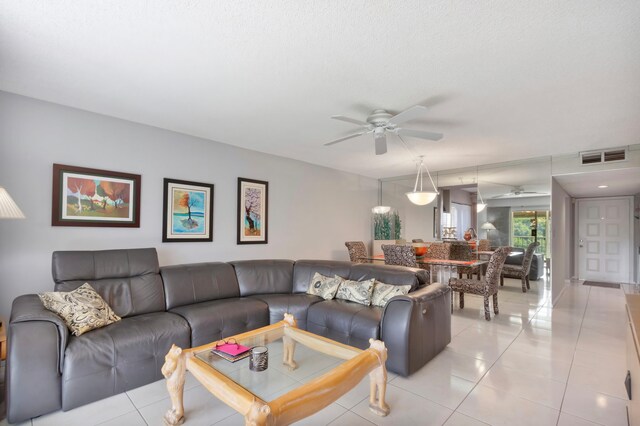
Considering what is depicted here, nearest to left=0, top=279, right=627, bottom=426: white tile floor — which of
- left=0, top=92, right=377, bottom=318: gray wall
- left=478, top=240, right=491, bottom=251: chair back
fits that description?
left=0, top=92, right=377, bottom=318: gray wall

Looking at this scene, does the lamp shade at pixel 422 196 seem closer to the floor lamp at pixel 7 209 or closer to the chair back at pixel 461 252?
the chair back at pixel 461 252

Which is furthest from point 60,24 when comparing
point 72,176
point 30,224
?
point 30,224

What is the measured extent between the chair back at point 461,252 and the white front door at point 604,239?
163 inches

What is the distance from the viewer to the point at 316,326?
3.17m

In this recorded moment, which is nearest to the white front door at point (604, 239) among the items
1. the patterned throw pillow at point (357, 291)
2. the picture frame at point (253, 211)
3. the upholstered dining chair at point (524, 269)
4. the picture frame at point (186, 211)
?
the upholstered dining chair at point (524, 269)

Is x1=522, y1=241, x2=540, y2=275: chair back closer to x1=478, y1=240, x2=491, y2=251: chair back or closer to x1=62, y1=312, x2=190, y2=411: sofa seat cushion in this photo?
x1=478, y1=240, x2=491, y2=251: chair back

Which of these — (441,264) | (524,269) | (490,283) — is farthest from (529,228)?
(441,264)

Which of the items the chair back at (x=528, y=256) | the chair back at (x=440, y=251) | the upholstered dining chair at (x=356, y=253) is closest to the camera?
the chair back at (x=440, y=251)

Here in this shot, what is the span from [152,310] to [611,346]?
4.63m

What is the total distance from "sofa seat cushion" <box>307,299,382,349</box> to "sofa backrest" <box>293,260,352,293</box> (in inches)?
21.5

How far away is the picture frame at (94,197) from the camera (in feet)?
10.1

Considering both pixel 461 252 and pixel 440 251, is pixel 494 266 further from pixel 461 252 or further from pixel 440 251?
pixel 461 252

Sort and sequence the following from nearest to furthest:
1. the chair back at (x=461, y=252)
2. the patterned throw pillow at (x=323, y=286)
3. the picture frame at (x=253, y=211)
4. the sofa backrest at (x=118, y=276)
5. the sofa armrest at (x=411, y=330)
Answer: the sofa armrest at (x=411, y=330)
the sofa backrest at (x=118, y=276)
the patterned throw pillow at (x=323, y=286)
the picture frame at (x=253, y=211)
the chair back at (x=461, y=252)

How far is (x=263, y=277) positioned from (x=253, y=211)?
4.09ft
